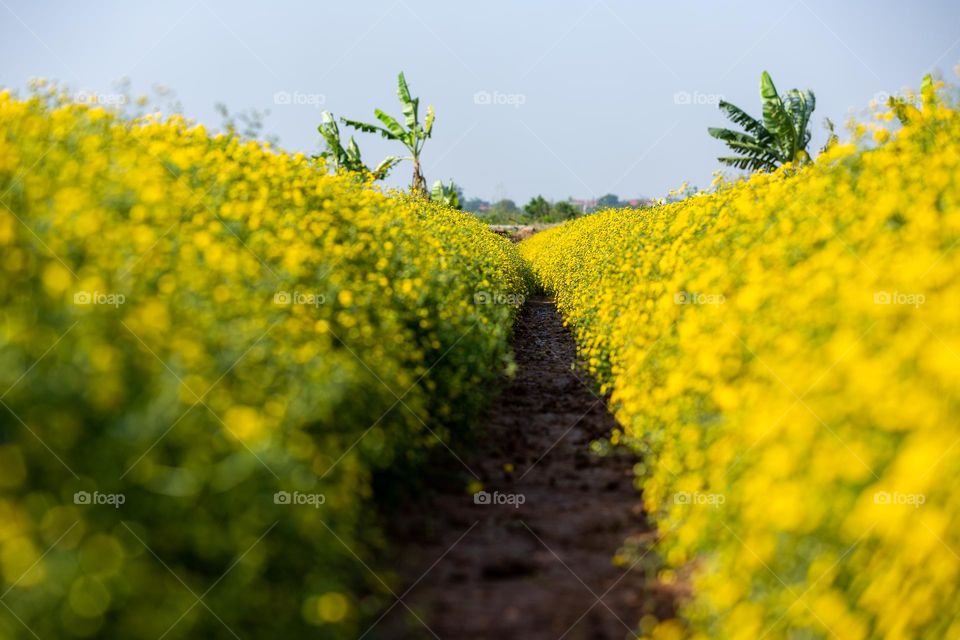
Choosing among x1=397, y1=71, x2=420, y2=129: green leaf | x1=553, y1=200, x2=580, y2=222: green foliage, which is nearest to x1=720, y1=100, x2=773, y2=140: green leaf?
x1=397, y1=71, x2=420, y2=129: green leaf

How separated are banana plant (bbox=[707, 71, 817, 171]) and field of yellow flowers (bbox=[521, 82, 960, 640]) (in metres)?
14.2

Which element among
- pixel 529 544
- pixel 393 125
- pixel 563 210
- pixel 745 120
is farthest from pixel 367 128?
pixel 563 210

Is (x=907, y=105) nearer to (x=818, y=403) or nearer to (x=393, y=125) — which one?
(x=818, y=403)

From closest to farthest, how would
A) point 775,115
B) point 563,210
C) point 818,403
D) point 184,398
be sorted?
point 184,398
point 818,403
point 775,115
point 563,210

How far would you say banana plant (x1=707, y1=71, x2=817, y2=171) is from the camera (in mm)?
20328

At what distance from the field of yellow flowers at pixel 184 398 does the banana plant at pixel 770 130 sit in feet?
54.4

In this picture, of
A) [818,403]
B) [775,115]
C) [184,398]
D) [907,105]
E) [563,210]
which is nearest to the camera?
[184,398]

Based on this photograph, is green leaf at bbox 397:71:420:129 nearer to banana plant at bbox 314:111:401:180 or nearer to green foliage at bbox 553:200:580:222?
banana plant at bbox 314:111:401:180

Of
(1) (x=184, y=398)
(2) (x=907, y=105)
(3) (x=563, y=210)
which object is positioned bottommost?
(1) (x=184, y=398)

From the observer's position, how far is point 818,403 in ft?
11.1

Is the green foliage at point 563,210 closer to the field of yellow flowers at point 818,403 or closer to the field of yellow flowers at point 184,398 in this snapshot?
the field of yellow flowers at point 818,403

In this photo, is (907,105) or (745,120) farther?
(745,120)

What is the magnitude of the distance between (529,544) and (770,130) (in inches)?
738

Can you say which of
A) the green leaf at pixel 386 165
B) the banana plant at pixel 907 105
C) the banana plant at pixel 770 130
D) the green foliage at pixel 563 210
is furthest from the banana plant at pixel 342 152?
the green foliage at pixel 563 210
